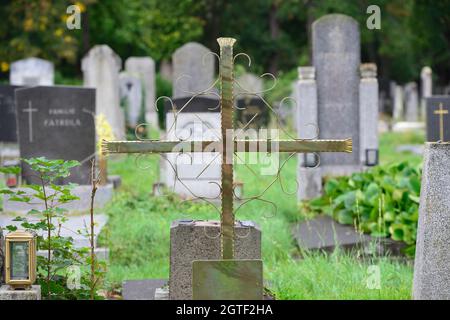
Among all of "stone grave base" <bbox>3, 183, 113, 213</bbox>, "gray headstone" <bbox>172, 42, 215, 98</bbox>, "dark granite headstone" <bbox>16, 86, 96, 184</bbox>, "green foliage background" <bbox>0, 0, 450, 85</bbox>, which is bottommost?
"stone grave base" <bbox>3, 183, 113, 213</bbox>

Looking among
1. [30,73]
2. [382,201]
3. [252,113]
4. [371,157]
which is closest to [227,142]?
[382,201]

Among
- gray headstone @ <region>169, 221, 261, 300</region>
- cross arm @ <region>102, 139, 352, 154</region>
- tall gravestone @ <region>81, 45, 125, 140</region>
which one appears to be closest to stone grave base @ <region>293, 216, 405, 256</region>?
gray headstone @ <region>169, 221, 261, 300</region>

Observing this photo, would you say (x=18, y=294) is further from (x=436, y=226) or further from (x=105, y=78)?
(x=105, y=78)

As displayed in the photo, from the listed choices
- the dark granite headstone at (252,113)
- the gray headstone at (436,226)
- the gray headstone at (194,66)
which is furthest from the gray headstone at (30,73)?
the gray headstone at (436,226)

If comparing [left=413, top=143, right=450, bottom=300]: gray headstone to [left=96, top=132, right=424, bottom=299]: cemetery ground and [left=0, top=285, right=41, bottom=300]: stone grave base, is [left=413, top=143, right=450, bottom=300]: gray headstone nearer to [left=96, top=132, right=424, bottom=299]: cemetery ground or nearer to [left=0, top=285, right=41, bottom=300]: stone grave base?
[left=96, top=132, right=424, bottom=299]: cemetery ground

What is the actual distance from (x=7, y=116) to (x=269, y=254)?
8.55 metres

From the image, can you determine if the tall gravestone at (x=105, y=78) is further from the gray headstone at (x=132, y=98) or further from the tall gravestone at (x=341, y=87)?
the tall gravestone at (x=341, y=87)

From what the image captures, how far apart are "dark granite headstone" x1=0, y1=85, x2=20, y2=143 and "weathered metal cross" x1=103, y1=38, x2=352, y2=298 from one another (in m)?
11.7

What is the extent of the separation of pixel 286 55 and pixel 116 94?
27002mm

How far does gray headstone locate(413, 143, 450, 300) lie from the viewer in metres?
5.68

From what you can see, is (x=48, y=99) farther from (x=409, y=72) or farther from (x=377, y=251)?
(x=409, y=72)

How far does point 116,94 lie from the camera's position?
17.6 meters

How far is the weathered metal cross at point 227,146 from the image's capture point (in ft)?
15.6

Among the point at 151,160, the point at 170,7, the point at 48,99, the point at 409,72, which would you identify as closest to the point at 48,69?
the point at 151,160
